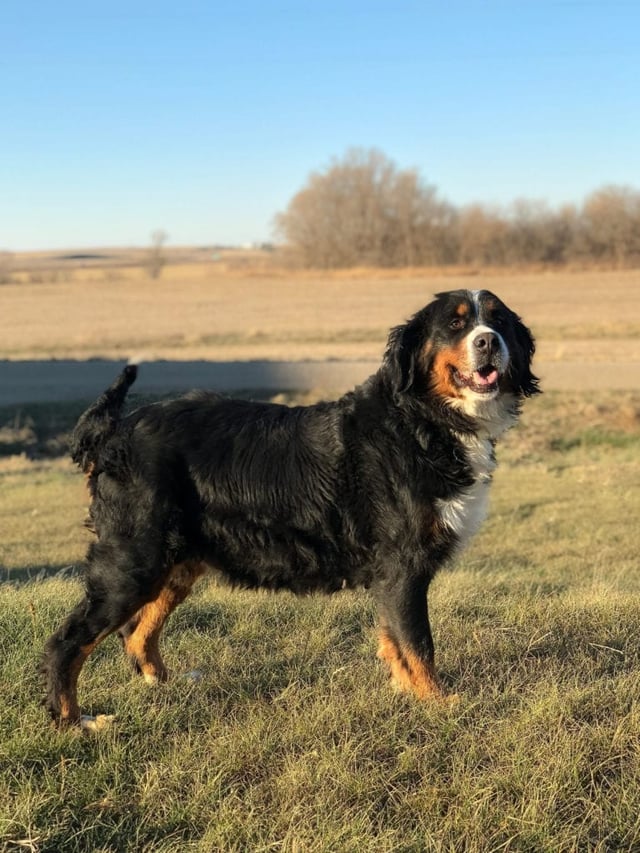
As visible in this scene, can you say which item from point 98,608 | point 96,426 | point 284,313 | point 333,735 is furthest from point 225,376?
point 284,313

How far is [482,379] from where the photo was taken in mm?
4105

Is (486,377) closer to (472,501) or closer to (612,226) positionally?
(472,501)

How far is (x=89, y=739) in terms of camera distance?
346 cm

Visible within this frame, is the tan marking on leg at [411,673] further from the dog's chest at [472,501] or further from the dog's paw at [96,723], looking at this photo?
the dog's paw at [96,723]

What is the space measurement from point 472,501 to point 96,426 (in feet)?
5.98

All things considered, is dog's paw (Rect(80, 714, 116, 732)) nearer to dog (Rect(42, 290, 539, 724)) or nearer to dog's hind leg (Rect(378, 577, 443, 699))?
dog (Rect(42, 290, 539, 724))

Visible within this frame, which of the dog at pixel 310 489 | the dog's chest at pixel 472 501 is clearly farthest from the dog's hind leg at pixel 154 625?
the dog's chest at pixel 472 501

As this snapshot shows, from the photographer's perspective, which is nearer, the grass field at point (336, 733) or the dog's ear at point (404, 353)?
the grass field at point (336, 733)

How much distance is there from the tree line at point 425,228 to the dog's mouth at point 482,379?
65.5 meters

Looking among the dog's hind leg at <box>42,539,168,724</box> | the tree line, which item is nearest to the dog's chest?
the dog's hind leg at <box>42,539,168,724</box>

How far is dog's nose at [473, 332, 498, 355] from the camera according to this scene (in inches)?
161

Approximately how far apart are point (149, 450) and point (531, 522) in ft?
25.7

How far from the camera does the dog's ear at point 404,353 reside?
4.22 metres

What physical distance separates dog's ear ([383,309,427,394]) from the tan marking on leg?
4.02 ft
